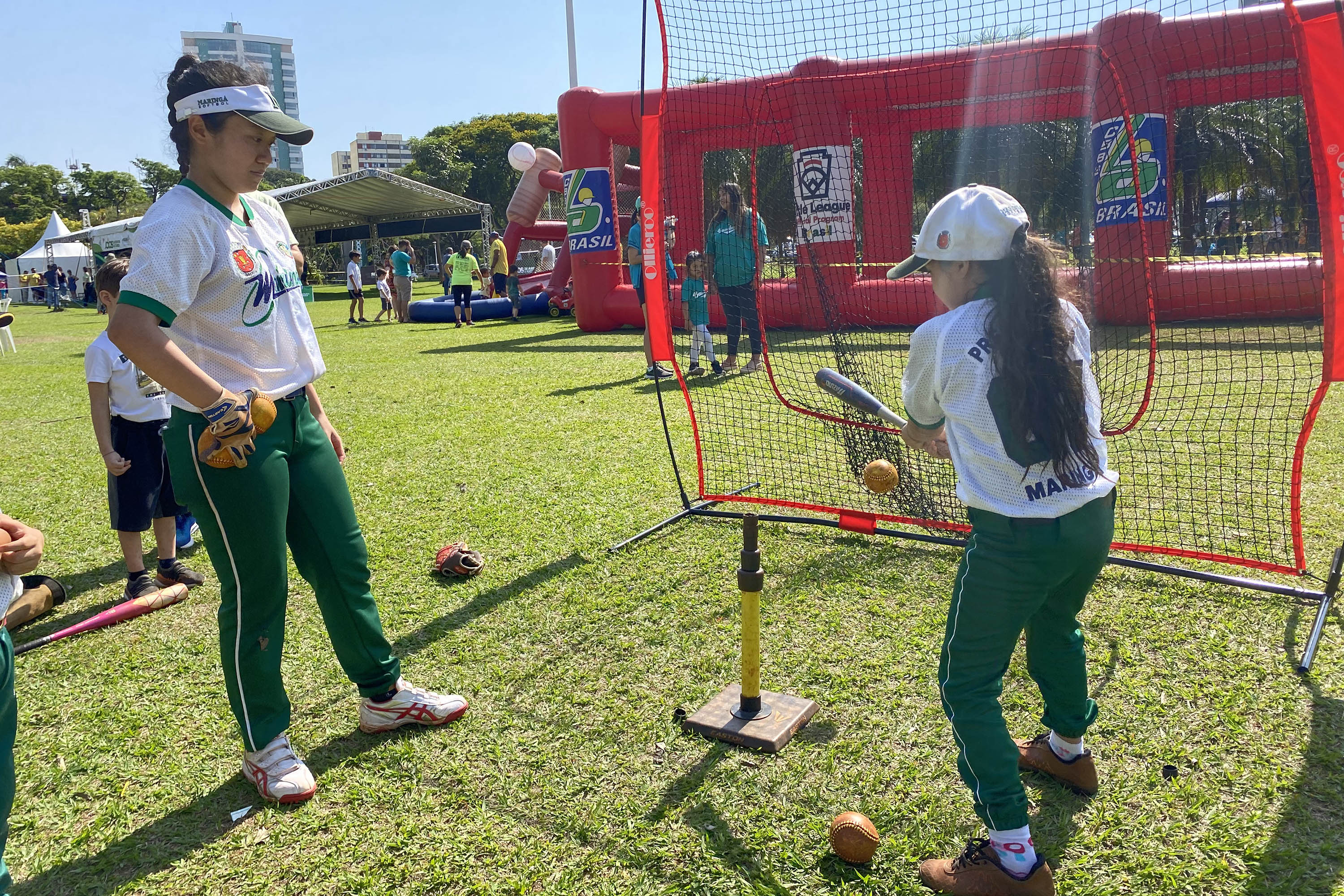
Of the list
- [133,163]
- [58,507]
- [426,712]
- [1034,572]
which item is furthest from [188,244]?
[133,163]

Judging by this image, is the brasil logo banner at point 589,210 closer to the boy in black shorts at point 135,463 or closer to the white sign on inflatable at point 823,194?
the white sign on inflatable at point 823,194

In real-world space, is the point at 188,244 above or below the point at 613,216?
below

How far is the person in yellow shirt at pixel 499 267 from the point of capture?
779 inches

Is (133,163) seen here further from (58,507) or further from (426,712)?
(426,712)

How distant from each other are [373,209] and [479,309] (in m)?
21.3

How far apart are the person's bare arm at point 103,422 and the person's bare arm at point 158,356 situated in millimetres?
2309

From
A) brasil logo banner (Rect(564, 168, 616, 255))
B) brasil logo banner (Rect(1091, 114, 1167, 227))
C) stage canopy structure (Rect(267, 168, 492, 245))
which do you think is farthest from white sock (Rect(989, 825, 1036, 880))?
stage canopy structure (Rect(267, 168, 492, 245))

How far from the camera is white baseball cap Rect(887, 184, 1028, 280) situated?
2158mm

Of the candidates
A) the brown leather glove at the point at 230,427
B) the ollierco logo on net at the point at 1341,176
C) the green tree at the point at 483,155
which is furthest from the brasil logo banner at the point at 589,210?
the green tree at the point at 483,155

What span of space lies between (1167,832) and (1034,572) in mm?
938

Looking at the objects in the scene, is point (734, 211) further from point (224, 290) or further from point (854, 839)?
point (854, 839)

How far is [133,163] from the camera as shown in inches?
2520

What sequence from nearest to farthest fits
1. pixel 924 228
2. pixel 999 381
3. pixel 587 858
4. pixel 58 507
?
pixel 999 381 < pixel 924 228 < pixel 587 858 < pixel 58 507

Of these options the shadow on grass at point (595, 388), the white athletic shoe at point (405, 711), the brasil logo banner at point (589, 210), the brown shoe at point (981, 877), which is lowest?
the brown shoe at point (981, 877)
